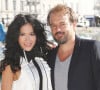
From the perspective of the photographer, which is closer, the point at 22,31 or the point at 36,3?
the point at 22,31

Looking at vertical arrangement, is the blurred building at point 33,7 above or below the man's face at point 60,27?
below

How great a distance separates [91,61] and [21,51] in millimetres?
320

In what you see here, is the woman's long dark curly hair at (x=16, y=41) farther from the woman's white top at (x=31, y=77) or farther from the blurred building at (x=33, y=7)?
the blurred building at (x=33, y=7)

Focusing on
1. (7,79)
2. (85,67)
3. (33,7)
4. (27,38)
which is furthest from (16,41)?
(33,7)

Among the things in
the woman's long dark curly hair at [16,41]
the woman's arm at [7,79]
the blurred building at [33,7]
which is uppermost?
the woman's long dark curly hair at [16,41]

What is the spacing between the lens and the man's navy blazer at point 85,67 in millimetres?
Result: 1608

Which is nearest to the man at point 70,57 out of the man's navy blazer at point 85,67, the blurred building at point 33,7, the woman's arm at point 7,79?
the man's navy blazer at point 85,67

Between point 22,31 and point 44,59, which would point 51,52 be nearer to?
point 44,59

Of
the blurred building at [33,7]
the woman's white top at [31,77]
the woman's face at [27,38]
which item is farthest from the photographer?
the blurred building at [33,7]

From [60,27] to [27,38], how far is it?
0.50ft

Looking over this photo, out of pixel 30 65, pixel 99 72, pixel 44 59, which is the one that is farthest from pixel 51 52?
pixel 99 72

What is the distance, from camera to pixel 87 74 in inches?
64.2

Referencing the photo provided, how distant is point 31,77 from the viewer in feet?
5.28

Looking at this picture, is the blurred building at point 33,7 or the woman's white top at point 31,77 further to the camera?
the blurred building at point 33,7
